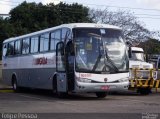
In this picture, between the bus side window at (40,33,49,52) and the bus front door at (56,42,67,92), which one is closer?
the bus front door at (56,42,67,92)

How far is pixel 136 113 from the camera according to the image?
14656mm

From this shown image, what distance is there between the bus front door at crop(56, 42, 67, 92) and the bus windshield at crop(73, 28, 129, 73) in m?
1.15

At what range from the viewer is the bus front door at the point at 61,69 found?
2095cm

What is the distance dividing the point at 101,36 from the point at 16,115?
792 cm

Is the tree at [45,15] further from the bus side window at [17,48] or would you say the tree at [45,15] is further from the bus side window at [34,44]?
the bus side window at [34,44]

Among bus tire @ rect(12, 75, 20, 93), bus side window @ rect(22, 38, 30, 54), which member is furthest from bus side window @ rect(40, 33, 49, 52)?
bus tire @ rect(12, 75, 20, 93)

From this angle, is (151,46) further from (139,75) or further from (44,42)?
(44,42)

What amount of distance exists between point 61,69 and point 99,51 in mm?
2152

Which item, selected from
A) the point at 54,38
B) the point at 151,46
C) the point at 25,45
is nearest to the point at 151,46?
the point at 151,46

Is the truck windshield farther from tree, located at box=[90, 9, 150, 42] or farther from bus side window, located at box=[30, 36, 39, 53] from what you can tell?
tree, located at box=[90, 9, 150, 42]

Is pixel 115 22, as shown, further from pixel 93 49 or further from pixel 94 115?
pixel 94 115

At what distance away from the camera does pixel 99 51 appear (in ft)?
66.9

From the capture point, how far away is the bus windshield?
20.2 metres

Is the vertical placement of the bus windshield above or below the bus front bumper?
above
